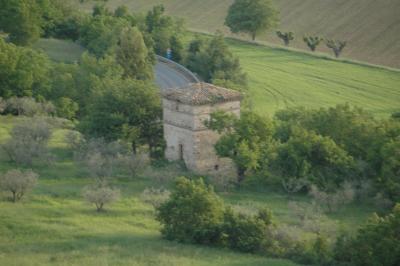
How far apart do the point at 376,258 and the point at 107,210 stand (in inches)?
592

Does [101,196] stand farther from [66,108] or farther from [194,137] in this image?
[66,108]

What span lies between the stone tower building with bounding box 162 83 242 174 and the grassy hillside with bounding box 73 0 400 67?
128 ft

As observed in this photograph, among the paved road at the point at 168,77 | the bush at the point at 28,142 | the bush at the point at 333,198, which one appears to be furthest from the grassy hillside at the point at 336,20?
the bush at the point at 28,142

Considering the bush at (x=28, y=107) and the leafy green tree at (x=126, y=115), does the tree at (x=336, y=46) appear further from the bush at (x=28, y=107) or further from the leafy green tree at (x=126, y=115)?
the leafy green tree at (x=126, y=115)

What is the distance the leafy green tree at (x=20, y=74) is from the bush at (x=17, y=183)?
24.6m

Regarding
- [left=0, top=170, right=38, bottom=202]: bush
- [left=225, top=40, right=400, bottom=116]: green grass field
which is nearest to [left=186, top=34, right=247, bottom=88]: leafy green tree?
[left=225, top=40, right=400, bottom=116]: green grass field

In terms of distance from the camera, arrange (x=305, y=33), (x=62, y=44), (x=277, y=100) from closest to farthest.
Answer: (x=277, y=100), (x=62, y=44), (x=305, y=33)

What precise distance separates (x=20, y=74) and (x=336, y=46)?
4003 cm

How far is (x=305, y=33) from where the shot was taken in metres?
112

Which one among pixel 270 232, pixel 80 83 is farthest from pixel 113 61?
pixel 270 232

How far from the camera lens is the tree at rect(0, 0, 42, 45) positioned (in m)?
94.6

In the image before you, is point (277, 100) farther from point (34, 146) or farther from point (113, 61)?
point (34, 146)

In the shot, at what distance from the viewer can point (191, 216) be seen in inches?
1928

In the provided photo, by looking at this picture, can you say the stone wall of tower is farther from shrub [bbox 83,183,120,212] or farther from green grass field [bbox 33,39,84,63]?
green grass field [bbox 33,39,84,63]
